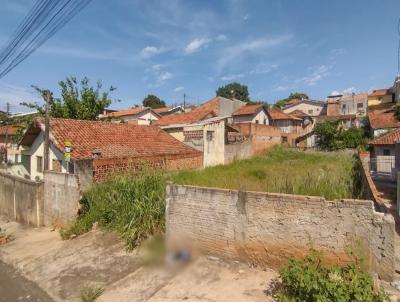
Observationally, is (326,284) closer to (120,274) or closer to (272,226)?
(272,226)

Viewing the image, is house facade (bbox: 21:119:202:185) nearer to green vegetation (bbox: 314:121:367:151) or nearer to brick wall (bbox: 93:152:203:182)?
brick wall (bbox: 93:152:203:182)

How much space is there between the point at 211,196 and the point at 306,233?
84.3 inches

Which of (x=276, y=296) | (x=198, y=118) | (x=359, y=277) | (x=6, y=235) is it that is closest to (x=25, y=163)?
(x=6, y=235)

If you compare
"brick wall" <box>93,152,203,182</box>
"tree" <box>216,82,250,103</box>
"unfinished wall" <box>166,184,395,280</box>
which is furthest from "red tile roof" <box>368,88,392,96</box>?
"unfinished wall" <box>166,184,395,280</box>

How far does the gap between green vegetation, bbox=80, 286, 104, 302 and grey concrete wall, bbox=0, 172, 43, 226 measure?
6.92 meters

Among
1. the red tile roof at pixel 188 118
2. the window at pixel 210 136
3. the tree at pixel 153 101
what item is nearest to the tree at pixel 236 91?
the tree at pixel 153 101

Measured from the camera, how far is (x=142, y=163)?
44.9 ft

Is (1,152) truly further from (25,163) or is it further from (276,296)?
(276,296)

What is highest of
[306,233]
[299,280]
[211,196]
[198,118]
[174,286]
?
[198,118]

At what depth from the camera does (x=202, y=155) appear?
17688mm

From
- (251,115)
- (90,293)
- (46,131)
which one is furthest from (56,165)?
(251,115)

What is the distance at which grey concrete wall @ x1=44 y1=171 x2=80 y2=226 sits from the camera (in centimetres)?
1047

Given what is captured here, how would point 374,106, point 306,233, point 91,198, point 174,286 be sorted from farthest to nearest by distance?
1. point 374,106
2. point 91,198
3. point 174,286
4. point 306,233

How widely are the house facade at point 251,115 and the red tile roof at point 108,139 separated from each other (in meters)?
17.0
